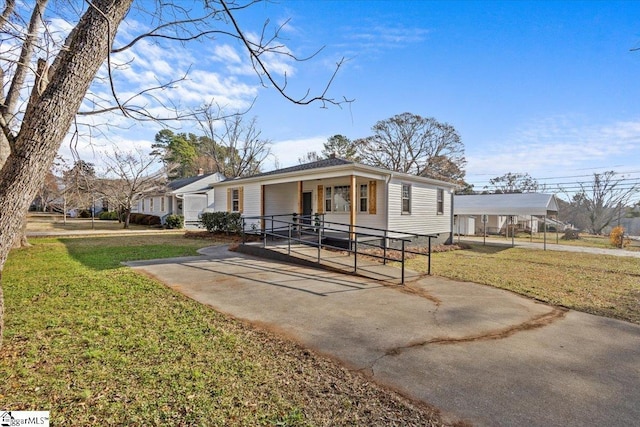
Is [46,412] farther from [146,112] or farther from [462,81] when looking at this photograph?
[462,81]

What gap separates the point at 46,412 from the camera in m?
2.34

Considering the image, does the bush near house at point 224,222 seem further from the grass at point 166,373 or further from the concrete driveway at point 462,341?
the grass at point 166,373

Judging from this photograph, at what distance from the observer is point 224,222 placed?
1661 cm

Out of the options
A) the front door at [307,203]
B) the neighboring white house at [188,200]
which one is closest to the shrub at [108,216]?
the neighboring white house at [188,200]

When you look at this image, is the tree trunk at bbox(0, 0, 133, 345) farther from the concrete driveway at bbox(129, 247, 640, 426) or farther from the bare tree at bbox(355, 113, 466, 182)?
the bare tree at bbox(355, 113, 466, 182)

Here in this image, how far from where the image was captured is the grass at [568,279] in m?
6.00

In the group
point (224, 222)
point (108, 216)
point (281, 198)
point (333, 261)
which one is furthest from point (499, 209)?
point (108, 216)

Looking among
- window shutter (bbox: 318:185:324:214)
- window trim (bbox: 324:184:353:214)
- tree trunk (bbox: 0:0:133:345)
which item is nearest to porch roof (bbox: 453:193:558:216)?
window trim (bbox: 324:184:353:214)

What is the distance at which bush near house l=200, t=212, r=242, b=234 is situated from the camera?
16.1 metres

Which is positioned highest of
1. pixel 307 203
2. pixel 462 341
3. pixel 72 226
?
pixel 307 203

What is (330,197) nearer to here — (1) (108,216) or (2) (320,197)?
(2) (320,197)

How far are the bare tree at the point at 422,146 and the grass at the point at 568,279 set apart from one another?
896 inches

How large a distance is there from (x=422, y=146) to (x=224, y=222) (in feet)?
80.8

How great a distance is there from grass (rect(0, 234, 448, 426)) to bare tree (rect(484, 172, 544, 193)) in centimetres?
5033
